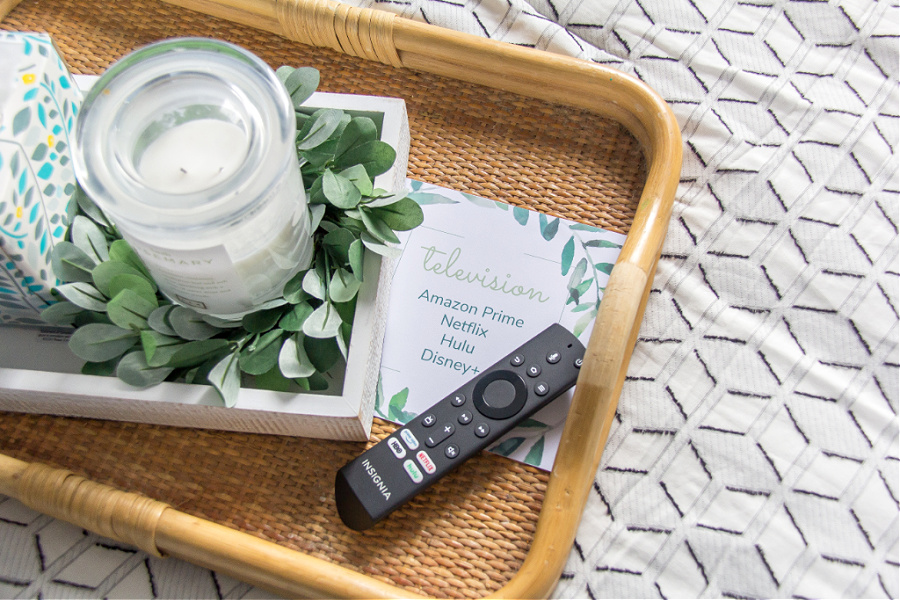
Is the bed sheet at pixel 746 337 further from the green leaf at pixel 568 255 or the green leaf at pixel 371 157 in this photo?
the green leaf at pixel 371 157

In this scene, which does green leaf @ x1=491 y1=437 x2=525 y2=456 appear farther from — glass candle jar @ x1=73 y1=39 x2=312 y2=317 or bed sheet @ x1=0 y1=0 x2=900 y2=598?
glass candle jar @ x1=73 y1=39 x2=312 y2=317

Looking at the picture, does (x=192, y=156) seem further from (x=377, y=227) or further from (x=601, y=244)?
(x=601, y=244)

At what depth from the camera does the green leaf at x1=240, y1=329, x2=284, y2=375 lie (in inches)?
13.7

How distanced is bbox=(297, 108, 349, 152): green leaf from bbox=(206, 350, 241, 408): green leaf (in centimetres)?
12

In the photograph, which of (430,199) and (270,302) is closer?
(270,302)

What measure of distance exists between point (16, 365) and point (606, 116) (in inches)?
15.5

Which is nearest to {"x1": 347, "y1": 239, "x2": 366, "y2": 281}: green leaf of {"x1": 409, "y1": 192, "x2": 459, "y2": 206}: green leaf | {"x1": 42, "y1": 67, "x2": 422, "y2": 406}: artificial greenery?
{"x1": 42, "y1": 67, "x2": 422, "y2": 406}: artificial greenery

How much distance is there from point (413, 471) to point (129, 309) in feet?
0.56

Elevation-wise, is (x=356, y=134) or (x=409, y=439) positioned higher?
(x=356, y=134)

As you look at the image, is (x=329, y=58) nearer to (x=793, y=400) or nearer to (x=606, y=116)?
(x=606, y=116)

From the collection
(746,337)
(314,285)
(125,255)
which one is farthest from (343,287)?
(746,337)

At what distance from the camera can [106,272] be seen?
35cm

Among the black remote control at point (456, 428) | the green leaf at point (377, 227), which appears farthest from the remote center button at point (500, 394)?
the green leaf at point (377, 227)

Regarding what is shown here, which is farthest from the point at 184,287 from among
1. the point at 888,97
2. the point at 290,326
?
the point at 888,97
